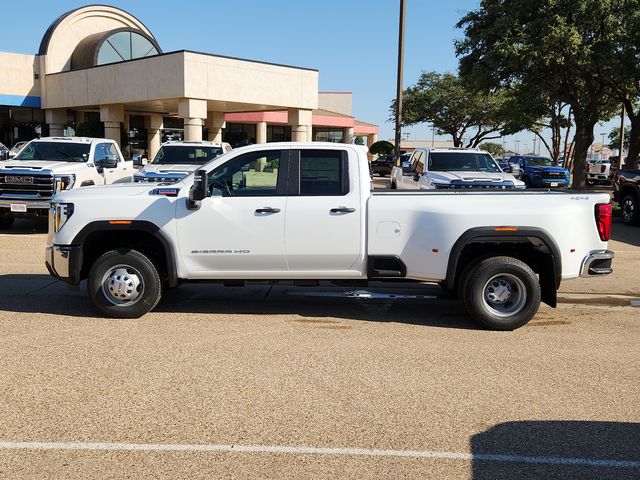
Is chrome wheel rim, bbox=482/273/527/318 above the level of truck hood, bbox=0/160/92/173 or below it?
below

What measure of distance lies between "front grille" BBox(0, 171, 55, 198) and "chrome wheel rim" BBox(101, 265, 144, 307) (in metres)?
7.00

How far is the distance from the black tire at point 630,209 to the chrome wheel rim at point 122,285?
13.7 metres

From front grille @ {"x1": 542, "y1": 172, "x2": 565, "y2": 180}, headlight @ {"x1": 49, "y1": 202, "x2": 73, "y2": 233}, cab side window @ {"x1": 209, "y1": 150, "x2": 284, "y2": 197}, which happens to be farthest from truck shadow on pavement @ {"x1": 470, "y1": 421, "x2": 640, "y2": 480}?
front grille @ {"x1": 542, "y1": 172, "x2": 565, "y2": 180}

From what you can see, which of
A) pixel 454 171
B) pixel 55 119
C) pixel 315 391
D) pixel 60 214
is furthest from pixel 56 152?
pixel 55 119

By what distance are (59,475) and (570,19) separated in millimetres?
21740

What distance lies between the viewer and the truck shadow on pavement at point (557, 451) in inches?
148

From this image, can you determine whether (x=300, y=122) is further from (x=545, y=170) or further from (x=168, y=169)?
(x=168, y=169)

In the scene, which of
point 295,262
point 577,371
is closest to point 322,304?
point 295,262

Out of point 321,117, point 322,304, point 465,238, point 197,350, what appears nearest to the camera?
point 197,350

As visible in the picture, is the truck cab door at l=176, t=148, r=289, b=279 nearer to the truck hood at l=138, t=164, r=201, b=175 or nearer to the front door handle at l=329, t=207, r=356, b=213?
the front door handle at l=329, t=207, r=356, b=213

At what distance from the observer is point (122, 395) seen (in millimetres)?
4809

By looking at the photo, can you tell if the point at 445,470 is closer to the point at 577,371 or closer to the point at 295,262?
the point at 577,371

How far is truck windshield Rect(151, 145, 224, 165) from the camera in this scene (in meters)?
15.3

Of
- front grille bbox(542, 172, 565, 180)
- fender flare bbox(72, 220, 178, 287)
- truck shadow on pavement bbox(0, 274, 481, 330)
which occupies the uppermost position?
front grille bbox(542, 172, 565, 180)
